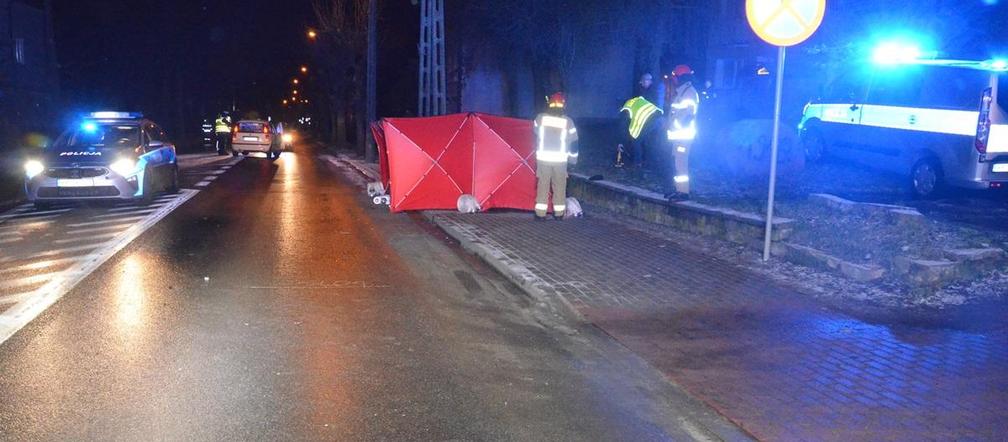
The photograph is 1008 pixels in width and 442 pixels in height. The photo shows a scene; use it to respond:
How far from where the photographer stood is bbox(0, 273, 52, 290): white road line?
28.0ft

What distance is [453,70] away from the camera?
32.7m

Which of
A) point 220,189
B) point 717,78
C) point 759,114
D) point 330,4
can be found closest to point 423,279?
point 220,189

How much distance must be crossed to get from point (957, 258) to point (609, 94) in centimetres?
2591

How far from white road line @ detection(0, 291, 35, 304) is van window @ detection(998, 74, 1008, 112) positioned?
12135 mm

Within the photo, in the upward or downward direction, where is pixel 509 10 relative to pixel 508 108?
upward

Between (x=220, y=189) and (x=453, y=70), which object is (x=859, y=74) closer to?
(x=220, y=189)

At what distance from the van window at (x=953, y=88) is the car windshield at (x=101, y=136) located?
13838 millimetres

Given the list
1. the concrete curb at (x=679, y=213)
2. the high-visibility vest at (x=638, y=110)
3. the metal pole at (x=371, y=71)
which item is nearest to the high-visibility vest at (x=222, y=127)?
the metal pole at (x=371, y=71)

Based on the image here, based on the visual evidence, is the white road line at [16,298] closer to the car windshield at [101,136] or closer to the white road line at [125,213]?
the white road line at [125,213]

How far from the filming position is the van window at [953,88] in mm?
11844

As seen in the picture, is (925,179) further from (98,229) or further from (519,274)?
(98,229)

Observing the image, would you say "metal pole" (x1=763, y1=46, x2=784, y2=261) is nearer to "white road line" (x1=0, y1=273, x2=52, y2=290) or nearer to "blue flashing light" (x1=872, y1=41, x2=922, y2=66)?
"blue flashing light" (x1=872, y1=41, x2=922, y2=66)

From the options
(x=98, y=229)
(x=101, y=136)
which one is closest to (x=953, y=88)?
(x=98, y=229)

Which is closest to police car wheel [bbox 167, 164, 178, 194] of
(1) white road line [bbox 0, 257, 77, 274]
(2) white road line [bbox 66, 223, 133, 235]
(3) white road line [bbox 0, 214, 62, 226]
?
(3) white road line [bbox 0, 214, 62, 226]
